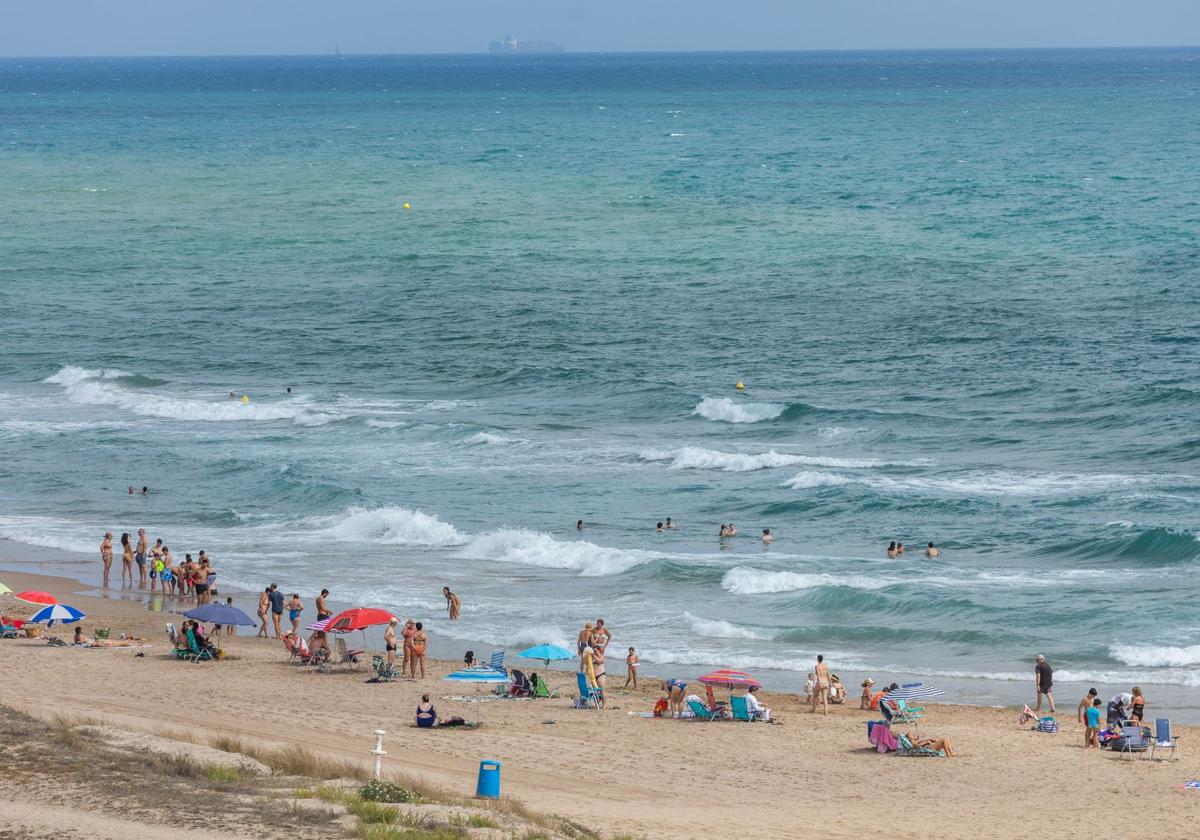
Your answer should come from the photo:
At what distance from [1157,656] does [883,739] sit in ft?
23.4

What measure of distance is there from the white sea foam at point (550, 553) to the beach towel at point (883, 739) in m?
10.8

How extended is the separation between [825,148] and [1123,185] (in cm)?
3331

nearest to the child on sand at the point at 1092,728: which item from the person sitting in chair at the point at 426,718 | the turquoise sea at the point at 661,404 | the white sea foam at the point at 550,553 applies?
the turquoise sea at the point at 661,404

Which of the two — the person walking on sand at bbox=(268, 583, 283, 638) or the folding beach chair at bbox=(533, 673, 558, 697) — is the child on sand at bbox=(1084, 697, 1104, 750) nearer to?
the folding beach chair at bbox=(533, 673, 558, 697)

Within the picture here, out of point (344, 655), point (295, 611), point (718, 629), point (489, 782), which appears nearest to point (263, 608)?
point (295, 611)

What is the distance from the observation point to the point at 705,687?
25.1 metres

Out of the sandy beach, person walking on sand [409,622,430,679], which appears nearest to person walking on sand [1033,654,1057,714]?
the sandy beach

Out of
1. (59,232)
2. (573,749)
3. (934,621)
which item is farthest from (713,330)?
(59,232)

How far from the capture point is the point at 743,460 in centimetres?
4006

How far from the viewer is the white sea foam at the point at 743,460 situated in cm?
3947

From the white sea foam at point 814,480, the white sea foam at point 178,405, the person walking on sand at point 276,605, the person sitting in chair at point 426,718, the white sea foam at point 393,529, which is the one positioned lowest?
the person sitting in chair at point 426,718

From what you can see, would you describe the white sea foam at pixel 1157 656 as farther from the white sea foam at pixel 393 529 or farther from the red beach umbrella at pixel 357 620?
the white sea foam at pixel 393 529

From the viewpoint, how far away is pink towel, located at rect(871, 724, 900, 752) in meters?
21.8

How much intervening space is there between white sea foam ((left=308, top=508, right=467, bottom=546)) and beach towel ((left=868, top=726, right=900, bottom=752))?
14.2 meters
